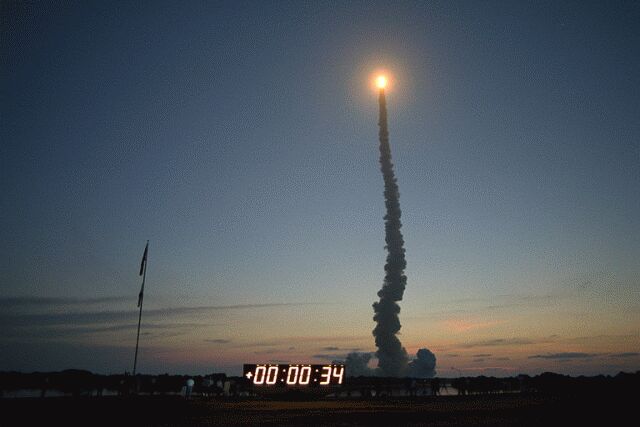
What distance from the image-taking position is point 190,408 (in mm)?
33469

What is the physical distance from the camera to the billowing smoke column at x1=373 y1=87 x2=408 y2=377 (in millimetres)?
68500

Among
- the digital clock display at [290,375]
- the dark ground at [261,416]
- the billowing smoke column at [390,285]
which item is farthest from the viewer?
the billowing smoke column at [390,285]

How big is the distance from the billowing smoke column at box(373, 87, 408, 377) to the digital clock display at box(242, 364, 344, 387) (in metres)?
30.7

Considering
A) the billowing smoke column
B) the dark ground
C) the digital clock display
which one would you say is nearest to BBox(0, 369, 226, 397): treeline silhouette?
the digital clock display

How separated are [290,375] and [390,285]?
38.7 m

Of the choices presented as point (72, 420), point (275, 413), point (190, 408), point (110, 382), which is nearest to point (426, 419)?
point (275, 413)

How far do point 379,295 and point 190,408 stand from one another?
5515 centimetres

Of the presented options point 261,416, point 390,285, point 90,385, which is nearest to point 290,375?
point 261,416

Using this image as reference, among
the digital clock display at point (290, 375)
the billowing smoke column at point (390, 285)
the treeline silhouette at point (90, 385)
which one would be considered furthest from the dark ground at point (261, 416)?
the billowing smoke column at point (390, 285)

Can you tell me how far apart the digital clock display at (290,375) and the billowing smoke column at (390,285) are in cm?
3068

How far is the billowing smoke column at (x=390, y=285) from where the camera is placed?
68.5 metres

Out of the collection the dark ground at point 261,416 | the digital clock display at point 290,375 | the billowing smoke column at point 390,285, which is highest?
the billowing smoke column at point 390,285

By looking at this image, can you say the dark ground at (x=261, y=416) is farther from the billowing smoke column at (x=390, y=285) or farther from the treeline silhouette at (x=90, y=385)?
the billowing smoke column at (x=390, y=285)

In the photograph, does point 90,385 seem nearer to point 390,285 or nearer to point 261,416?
point 261,416
